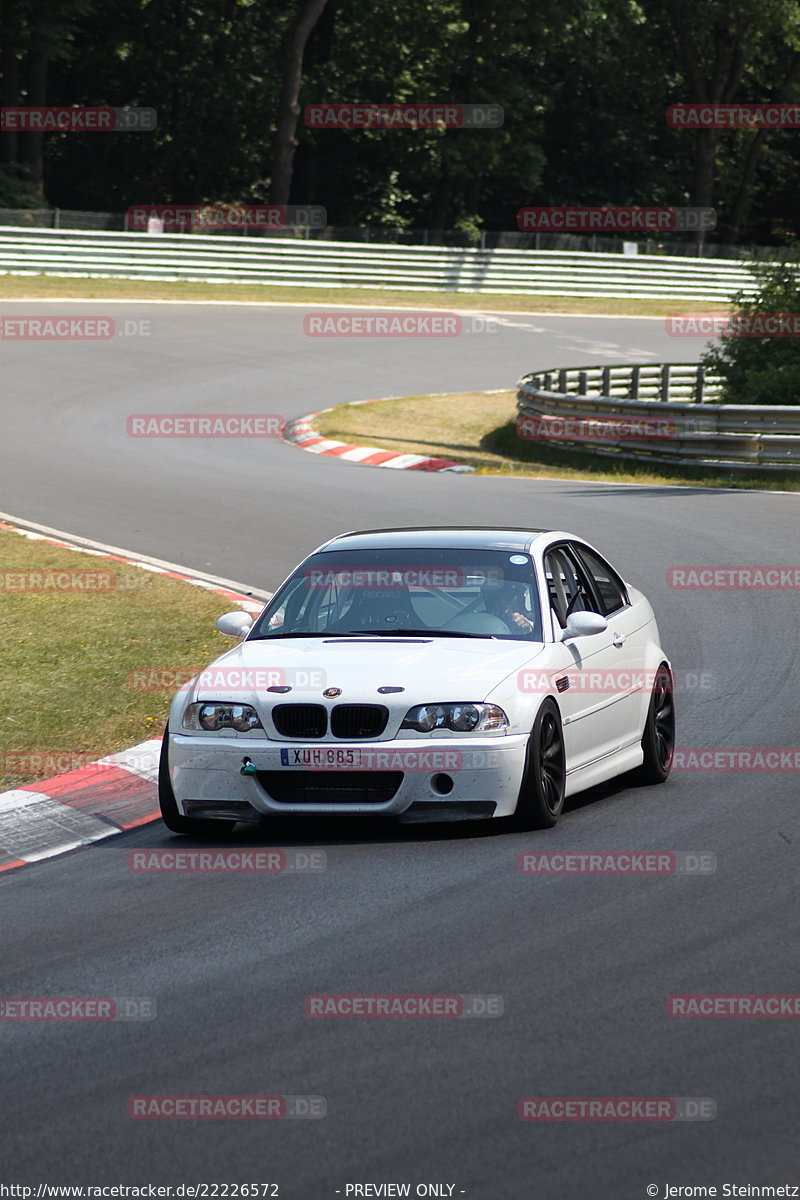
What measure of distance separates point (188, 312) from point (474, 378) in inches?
337

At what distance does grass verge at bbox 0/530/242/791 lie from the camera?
9.88m

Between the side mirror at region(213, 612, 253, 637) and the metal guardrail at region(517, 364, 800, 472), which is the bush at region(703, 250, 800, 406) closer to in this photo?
the metal guardrail at region(517, 364, 800, 472)

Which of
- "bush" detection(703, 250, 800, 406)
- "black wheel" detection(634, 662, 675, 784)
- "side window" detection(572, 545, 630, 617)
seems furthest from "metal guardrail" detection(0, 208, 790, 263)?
"black wheel" detection(634, 662, 675, 784)

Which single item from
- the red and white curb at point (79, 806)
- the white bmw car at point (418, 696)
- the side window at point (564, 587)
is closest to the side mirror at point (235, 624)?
the white bmw car at point (418, 696)

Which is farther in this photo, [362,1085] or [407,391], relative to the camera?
[407,391]

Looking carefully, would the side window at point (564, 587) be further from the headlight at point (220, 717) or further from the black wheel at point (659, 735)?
the headlight at point (220, 717)

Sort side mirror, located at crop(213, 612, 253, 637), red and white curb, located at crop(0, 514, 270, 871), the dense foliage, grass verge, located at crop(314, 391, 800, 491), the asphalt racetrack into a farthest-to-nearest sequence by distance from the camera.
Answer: the dense foliage, grass verge, located at crop(314, 391, 800, 491), side mirror, located at crop(213, 612, 253, 637), red and white curb, located at crop(0, 514, 270, 871), the asphalt racetrack

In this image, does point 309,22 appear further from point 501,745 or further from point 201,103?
point 501,745

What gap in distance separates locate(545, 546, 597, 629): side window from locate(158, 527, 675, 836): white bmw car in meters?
0.02

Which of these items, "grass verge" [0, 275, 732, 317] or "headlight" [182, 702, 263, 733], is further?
"grass verge" [0, 275, 732, 317]

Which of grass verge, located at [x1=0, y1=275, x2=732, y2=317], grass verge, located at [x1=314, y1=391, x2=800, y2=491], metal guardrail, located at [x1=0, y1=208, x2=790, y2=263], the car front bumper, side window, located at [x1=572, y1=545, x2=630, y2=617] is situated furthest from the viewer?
metal guardrail, located at [x1=0, y1=208, x2=790, y2=263]

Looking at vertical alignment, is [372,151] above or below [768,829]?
above

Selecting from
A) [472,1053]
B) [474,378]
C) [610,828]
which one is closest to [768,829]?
[610,828]

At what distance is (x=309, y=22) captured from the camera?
178 ft
